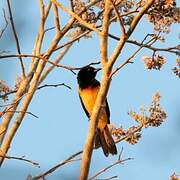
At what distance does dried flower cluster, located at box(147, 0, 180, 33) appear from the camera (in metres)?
4.59

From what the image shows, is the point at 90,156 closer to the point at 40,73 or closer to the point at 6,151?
the point at 6,151

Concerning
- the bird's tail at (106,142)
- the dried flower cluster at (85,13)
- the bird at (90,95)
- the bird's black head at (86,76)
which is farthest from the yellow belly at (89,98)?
the dried flower cluster at (85,13)

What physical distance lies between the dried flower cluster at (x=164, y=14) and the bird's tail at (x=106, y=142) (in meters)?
1.73

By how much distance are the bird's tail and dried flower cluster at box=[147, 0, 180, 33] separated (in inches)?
68.3

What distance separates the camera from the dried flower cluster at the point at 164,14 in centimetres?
459

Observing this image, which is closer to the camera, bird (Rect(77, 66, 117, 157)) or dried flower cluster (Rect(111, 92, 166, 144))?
dried flower cluster (Rect(111, 92, 166, 144))

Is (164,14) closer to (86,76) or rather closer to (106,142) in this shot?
(106,142)

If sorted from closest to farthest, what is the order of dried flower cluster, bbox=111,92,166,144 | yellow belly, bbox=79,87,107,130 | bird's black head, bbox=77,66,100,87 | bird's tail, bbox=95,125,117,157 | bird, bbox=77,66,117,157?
dried flower cluster, bbox=111,92,166,144 → bird's tail, bbox=95,125,117,157 → bird, bbox=77,66,117,157 → yellow belly, bbox=79,87,107,130 → bird's black head, bbox=77,66,100,87

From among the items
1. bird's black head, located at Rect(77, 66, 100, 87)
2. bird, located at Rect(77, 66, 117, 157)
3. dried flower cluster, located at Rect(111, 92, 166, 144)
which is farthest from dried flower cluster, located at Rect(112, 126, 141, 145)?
bird's black head, located at Rect(77, 66, 100, 87)

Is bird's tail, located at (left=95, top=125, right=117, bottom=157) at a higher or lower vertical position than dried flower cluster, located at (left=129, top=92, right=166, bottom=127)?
higher

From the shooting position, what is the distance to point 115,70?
11.7 feet

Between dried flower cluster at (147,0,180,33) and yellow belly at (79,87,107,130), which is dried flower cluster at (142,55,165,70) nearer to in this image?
dried flower cluster at (147,0,180,33)

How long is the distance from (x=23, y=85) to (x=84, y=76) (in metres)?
3.42

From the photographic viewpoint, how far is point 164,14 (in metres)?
4.59
